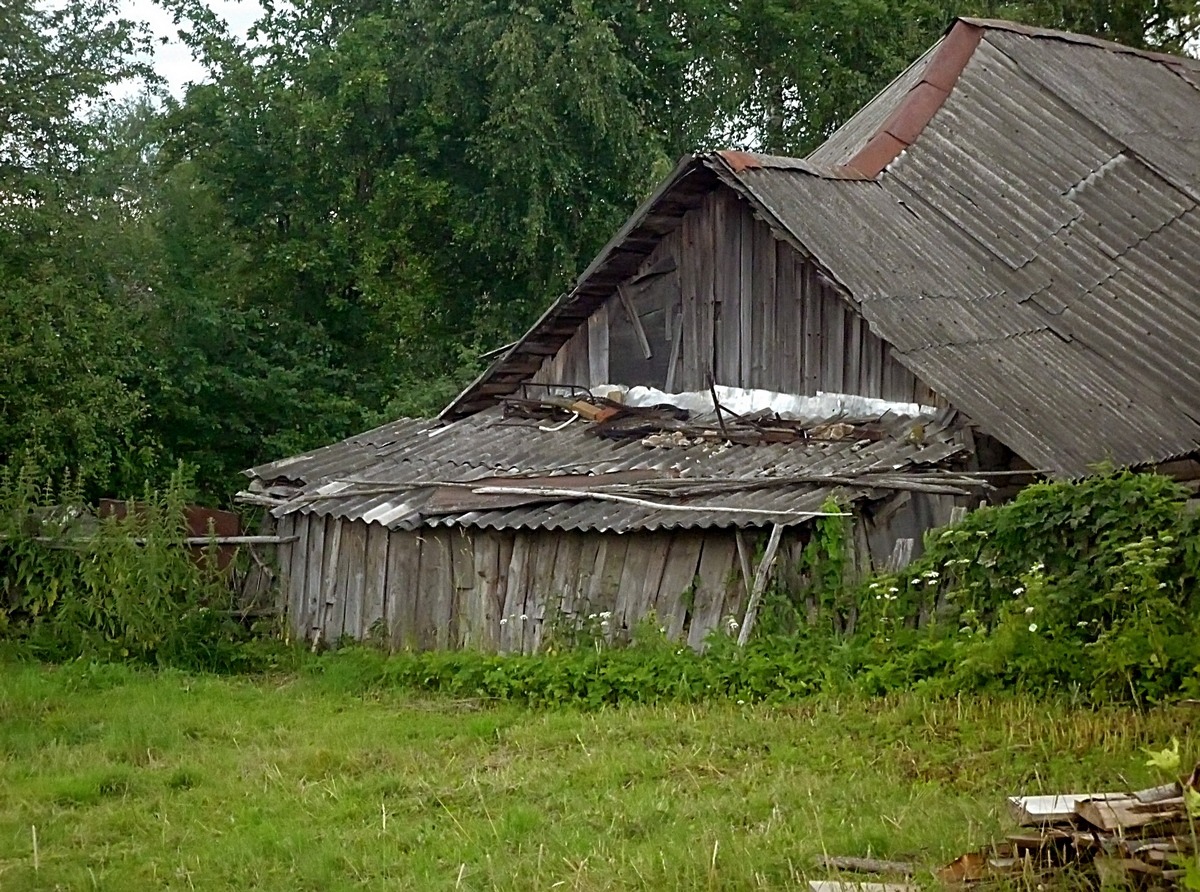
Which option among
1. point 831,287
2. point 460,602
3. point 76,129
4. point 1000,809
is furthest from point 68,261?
point 1000,809

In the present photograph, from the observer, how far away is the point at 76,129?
709 inches

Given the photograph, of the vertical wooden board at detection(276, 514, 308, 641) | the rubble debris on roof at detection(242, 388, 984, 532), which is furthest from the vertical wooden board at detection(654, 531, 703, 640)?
the vertical wooden board at detection(276, 514, 308, 641)

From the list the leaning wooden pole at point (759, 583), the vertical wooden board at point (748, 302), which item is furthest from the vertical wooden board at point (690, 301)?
the leaning wooden pole at point (759, 583)

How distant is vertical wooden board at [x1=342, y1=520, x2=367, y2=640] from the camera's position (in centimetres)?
1202

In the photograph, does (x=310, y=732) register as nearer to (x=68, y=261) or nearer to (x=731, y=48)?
(x=68, y=261)

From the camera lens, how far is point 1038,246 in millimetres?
13344

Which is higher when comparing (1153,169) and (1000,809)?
(1153,169)

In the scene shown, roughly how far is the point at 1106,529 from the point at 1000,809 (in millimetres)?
2866

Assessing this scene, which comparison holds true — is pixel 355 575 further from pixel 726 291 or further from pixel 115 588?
pixel 726 291

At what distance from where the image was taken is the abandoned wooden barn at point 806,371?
10.4 metres

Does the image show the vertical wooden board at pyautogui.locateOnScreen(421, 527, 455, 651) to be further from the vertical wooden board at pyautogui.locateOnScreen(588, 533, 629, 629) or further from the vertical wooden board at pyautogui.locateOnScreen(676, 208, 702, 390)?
the vertical wooden board at pyautogui.locateOnScreen(676, 208, 702, 390)

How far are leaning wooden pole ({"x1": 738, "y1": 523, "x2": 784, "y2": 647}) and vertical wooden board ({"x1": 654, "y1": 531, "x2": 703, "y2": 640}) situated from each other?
58 cm

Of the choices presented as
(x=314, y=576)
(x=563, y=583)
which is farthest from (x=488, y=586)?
(x=314, y=576)

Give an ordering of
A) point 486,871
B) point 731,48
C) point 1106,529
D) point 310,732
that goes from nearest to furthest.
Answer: point 486,871, point 1106,529, point 310,732, point 731,48
